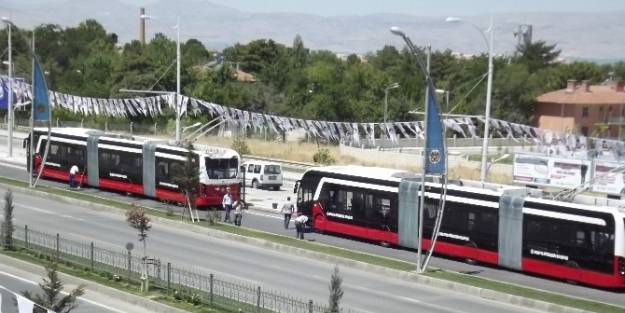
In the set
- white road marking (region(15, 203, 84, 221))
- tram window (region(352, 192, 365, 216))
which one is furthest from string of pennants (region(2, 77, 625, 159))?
tram window (region(352, 192, 365, 216))

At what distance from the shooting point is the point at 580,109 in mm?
107188

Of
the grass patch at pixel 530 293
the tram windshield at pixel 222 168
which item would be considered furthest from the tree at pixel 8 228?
the tram windshield at pixel 222 168

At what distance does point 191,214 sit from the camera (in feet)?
120

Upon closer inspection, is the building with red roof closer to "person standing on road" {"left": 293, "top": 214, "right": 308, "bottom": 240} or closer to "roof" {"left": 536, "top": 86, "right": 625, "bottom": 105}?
"roof" {"left": 536, "top": 86, "right": 625, "bottom": 105}

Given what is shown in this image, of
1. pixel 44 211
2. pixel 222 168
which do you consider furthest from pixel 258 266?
pixel 44 211

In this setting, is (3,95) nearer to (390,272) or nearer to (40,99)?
(40,99)

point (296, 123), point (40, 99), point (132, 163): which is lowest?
point (132, 163)

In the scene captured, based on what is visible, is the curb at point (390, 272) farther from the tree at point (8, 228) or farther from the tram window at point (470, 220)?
the tree at point (8, 228)

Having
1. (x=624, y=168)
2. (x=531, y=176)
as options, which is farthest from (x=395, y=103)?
(x=624, y=168)

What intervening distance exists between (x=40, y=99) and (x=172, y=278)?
76.3 feet

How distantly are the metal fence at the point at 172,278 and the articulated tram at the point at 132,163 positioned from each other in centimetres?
1032

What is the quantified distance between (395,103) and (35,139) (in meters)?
46.6

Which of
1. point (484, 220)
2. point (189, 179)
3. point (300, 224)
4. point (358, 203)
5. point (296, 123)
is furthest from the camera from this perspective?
point (296, 123)

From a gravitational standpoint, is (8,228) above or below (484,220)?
below
